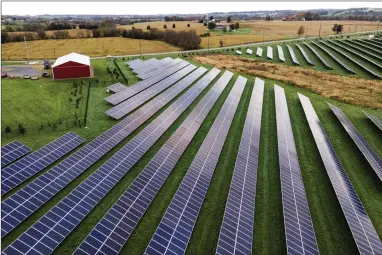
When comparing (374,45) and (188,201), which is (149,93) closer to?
(188,201)

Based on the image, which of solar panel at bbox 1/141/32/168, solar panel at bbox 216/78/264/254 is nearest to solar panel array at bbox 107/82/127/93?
solar panel at bbox 1/141/32/168

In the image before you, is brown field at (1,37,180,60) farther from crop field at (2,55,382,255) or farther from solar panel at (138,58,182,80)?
crop field at (2,55,382,255)

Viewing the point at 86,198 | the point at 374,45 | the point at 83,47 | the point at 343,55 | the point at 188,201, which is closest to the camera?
the point at 86,198

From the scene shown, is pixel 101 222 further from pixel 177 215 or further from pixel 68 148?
pixel 68 148

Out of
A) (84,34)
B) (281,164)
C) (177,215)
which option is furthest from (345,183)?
(84,34)

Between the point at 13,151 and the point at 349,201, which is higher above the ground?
the point at 13,151

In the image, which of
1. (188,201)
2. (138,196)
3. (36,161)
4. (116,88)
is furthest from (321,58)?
(36,161)

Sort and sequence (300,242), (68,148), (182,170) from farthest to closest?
(68,148) → (182,170) → (300,242)
